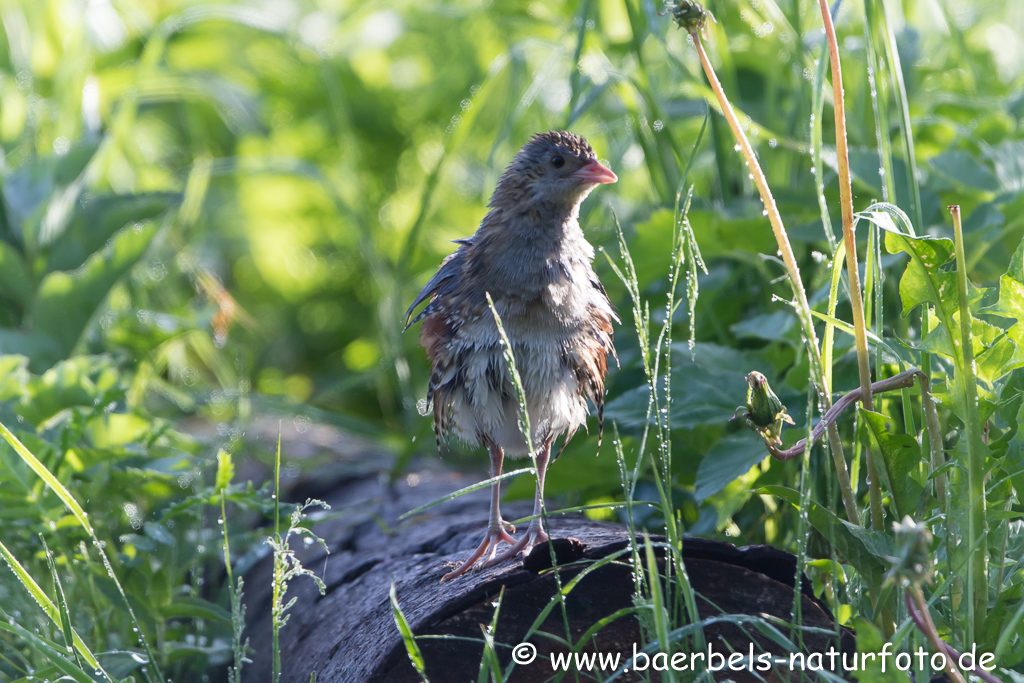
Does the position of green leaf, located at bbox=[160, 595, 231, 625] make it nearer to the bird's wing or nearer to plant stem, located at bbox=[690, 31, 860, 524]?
the bird's wing

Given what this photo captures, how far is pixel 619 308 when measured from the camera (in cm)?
338

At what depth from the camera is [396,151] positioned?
618 cm

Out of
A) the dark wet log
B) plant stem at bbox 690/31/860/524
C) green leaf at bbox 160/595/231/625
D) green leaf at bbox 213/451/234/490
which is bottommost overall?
green leaf at bbox 160/595/231/625

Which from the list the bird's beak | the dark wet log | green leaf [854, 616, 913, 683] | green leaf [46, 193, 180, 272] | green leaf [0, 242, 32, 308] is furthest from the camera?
green leaf [46, 193, 180, 272]

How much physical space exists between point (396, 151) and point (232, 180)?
3.91ft

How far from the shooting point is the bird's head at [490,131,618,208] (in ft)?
8.37

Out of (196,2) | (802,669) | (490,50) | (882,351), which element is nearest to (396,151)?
(490,50)

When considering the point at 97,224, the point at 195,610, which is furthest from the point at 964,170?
the point at 97,224

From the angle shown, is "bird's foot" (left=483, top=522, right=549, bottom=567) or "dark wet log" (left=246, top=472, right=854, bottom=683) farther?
"bird's foot" (left=483, top=522, right=549, bottom=567)

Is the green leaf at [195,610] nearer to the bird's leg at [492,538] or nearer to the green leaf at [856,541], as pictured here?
the bird's leg at [492,538]

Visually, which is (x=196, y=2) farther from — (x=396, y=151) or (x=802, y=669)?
(x=802, y=669)

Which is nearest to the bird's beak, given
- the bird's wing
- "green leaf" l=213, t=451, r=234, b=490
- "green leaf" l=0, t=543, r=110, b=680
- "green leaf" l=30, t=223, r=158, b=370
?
the bird's wing

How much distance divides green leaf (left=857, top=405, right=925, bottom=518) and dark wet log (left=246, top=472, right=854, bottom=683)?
0.31 meters

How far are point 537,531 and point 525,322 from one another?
1.79 ft
